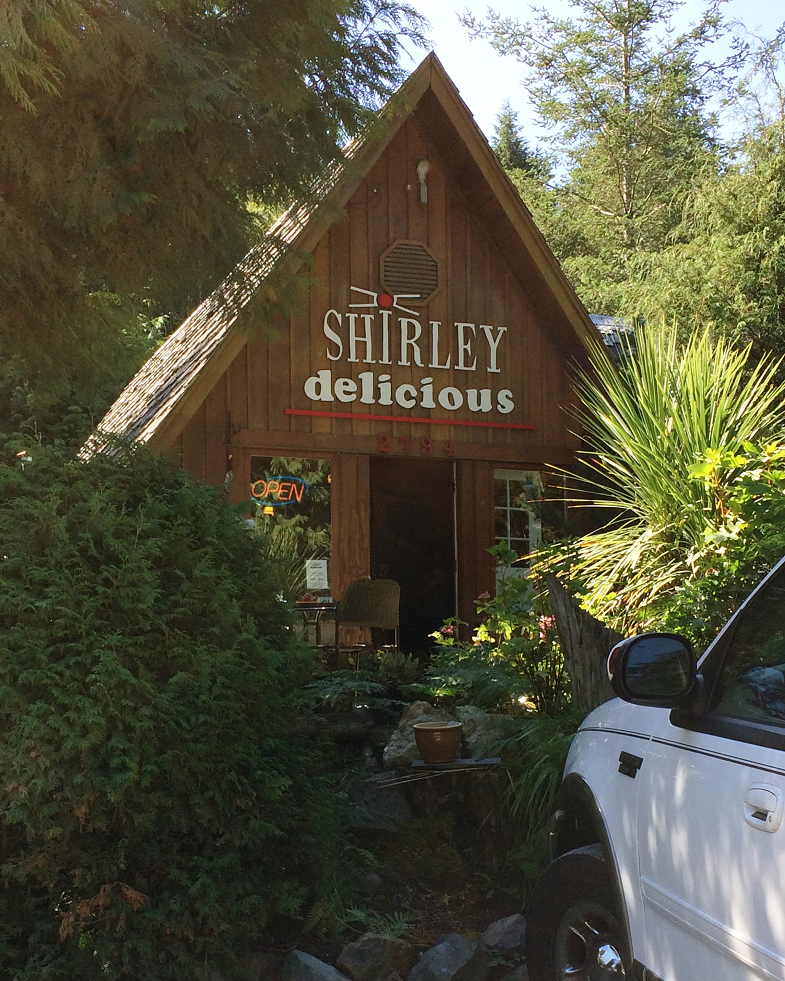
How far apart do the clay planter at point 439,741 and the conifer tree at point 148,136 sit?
2.64 meters

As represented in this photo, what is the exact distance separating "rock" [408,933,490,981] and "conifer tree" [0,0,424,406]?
3438mm

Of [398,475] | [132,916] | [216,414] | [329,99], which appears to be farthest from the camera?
[398,475]

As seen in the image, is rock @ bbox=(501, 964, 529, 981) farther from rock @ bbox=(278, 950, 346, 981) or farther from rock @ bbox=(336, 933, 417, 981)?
rock @ bbox=(278, 950, 346, 981)

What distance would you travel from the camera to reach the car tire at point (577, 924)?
3.06 m

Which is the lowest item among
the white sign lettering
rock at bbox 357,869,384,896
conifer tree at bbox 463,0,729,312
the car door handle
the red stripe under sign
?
rock at bbox 357,869,384,896

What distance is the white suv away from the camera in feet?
7.46

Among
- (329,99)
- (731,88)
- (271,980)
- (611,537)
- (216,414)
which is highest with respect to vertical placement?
(731,88)

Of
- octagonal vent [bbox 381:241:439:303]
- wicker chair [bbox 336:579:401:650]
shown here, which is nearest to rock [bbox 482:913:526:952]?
wicker chair [bbox 336:579:401:650]

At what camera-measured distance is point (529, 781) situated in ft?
17.0

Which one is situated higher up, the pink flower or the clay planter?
the pink flower

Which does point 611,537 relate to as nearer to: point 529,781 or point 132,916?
point 529,781

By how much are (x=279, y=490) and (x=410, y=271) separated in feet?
8.63

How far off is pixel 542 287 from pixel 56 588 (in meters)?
8.03

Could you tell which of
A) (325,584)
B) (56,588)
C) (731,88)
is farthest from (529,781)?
(731,88)
